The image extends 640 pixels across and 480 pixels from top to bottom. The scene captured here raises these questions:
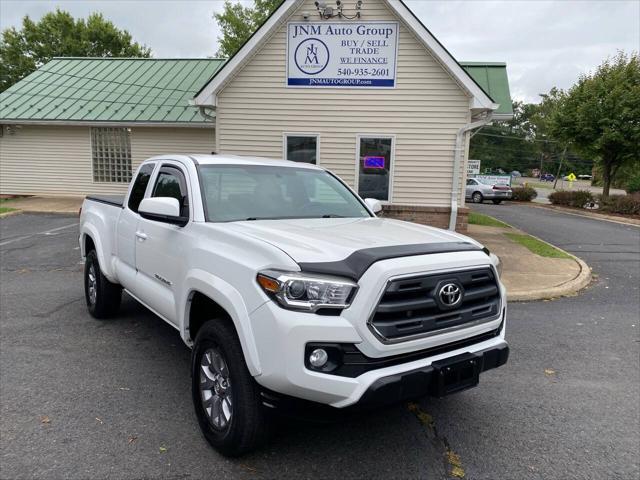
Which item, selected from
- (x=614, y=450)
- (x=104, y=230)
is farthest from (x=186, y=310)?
(x=614, y=450)

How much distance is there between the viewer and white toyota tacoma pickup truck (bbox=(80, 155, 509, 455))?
2.38 meters

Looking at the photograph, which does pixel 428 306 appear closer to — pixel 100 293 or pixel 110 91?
pixel 100 293

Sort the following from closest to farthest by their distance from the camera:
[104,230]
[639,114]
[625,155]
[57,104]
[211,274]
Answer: [211,274], [104,230], [57,104], [639,114], [625,155]

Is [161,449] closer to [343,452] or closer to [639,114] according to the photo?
[343,452]

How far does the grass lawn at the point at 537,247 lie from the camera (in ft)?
33.3

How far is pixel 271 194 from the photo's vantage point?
3.91m

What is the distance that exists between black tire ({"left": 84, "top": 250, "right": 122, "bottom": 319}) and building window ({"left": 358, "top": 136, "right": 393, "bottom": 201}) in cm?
698

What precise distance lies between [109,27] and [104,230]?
39249mm

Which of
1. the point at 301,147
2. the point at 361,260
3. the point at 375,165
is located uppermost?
the point at 301,147

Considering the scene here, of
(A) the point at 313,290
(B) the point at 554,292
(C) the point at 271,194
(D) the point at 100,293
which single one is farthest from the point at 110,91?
(A) the point at 313,290

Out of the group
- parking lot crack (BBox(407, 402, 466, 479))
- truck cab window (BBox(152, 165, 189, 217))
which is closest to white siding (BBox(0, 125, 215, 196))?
truck cab window (BBox(152, 165, 189, 217))

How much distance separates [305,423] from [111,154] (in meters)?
16.9

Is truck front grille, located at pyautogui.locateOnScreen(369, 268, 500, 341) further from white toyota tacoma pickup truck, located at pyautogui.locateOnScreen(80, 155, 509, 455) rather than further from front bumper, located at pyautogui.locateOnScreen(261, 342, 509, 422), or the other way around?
front bumper, located at pyautogui.locateOnScreen(261, 342, 509, 422)

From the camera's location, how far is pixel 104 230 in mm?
5070
